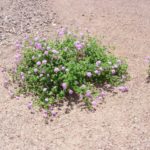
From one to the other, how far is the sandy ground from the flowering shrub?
0.63 feet

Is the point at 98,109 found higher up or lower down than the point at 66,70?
lower down

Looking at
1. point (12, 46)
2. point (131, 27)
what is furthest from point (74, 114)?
point (131, 27)

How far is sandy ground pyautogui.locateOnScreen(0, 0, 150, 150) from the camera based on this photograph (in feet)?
12.4

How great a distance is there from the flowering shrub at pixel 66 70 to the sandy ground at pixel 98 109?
193 mm

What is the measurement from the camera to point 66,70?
4.22 meters

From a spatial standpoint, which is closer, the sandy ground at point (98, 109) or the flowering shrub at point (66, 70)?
the sandy ground at point (98, 109)

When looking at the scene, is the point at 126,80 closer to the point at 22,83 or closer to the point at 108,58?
the point at 108,58

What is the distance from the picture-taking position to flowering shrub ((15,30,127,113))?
4.23 metres

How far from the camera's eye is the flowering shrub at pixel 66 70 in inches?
167

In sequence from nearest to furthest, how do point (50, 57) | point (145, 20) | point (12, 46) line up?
1. point (50, 57)
2. point (12, 46)
3. point (145, 20)

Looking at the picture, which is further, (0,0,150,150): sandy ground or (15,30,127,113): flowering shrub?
(15,30,127,113): flowering shrub

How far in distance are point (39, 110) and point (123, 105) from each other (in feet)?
2.99

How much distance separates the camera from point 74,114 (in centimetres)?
409

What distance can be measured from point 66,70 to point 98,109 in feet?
1.81
